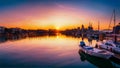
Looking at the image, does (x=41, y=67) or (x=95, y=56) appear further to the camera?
(x=95, y=56)

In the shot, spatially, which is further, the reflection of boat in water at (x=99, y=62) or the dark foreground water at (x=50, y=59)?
the dark foreground water at (x=50, y=59)

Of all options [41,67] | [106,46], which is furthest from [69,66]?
[106,46]

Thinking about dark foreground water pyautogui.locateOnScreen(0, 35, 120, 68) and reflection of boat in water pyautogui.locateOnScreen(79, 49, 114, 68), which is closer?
reflection of boat in water pyautogui.locateOnScreen(79, 49, 114, 68)

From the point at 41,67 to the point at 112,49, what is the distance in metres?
15.5

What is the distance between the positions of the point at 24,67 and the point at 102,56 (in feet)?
44.2

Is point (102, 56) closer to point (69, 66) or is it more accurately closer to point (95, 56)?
point (95, 56)

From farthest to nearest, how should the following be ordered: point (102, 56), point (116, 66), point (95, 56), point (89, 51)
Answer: point (89, 51)
point (95, 56)
point (102, 56)
point (116, 66)

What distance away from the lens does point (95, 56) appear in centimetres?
3484

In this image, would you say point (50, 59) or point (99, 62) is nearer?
point (99, 62)

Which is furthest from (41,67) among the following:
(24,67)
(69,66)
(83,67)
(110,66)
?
(110,66)

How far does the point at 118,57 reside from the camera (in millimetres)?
30438

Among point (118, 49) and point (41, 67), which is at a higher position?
point (118, 49)

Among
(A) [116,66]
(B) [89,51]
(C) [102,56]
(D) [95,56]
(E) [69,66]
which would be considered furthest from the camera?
(B) [89,51]

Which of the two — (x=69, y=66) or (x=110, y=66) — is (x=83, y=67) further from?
(x=110, y=66)
